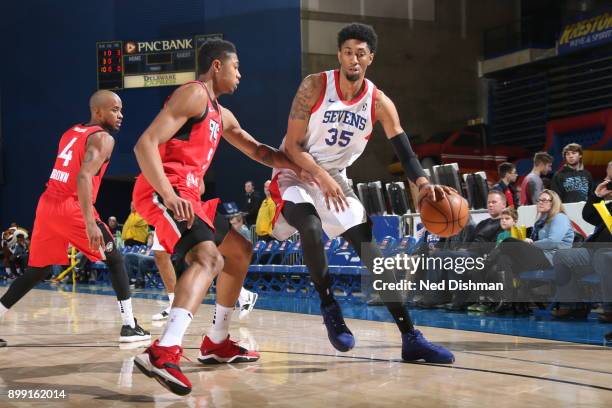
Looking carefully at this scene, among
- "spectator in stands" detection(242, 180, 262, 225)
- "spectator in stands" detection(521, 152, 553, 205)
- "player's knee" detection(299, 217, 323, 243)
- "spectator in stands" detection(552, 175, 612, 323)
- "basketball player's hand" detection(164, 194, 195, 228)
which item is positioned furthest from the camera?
"spectator in stands" detection(242, 180, 262, 225)

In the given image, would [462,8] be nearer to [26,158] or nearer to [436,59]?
[436,59]

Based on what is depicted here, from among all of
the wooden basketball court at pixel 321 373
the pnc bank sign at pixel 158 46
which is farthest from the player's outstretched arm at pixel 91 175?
the pnc bank sign at pixel 158 46

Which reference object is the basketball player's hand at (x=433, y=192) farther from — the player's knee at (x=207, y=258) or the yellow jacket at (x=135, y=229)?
the yellow jacket at (x=135, y=229)

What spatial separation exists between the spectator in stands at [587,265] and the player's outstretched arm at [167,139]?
3572 millimetres

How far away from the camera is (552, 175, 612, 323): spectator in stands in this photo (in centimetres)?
589

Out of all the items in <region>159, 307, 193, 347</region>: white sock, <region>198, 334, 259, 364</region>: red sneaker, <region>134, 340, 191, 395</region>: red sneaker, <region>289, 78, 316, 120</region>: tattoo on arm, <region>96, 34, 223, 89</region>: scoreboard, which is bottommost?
<region>198, 334, 259, 364</region>: red sneaker

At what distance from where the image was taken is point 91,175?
4.90 metres

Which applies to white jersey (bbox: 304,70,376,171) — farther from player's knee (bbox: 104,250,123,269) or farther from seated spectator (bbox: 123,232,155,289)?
seated spectator (bbox: 123,232,155,289)

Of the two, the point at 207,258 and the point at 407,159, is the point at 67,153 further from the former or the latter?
the point at 407,159

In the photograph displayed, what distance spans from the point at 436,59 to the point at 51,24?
9.90 metres

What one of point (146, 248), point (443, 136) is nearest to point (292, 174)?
point (146, 248)

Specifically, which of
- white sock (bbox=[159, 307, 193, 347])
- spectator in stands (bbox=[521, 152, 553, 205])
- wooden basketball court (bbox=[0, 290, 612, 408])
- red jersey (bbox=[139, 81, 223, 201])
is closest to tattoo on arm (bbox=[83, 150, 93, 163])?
wooden basketball court (bbox=[0, 290, 612, 408])

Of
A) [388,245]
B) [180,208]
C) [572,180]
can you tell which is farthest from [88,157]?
[572,180]

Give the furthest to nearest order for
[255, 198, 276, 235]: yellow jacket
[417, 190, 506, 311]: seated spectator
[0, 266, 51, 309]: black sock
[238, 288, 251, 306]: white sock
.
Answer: [255, 198, 276, 235]: yellow jacket
[417, 190, 506, 311]: seated spectator
[238, 288, 251, 306]: white sock
[0, 266, 51, 309]: black sock
